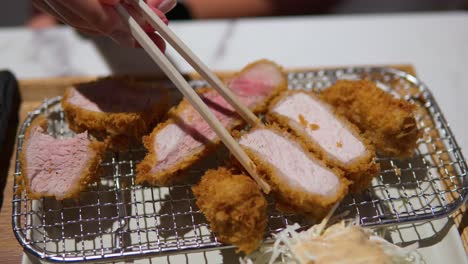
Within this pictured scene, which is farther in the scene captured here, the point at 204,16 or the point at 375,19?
the point at 204,16

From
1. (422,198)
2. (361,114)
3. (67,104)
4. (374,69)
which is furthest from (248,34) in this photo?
(422,198)

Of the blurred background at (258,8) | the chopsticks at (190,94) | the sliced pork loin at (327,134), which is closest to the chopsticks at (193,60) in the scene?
the chopsticks at (190,94)

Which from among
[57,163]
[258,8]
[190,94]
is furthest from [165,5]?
[258,8]

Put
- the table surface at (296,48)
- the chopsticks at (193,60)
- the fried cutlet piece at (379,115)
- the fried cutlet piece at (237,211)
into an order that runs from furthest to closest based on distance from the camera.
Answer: the table surface at (296,48) → the fried cutlet piece at (379,115) → the chopsticks at (193,60) → the fried cutlet piece at (237,211)

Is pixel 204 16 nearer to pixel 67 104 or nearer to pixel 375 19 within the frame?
pixel 375 19

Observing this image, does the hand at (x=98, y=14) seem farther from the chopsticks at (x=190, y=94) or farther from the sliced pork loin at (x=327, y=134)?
the sliced pork loin at (x=327, y=134)

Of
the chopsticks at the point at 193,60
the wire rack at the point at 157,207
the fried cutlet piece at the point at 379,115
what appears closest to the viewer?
the wire rack at the point at 157,207
